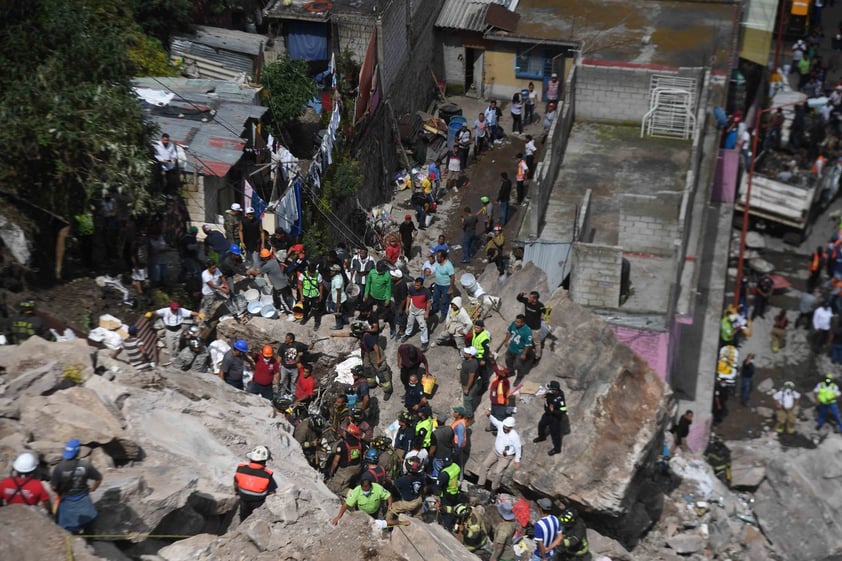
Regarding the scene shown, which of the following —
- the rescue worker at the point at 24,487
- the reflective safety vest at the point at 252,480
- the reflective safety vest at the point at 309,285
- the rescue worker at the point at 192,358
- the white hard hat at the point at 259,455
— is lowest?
the rescue worker at the point at 192,358

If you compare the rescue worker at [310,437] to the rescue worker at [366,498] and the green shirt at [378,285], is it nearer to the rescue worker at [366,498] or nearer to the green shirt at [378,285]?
the rescue worker at [366,498]

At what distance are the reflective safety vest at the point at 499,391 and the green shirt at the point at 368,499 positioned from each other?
4.00m

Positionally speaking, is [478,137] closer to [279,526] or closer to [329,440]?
[329,440]

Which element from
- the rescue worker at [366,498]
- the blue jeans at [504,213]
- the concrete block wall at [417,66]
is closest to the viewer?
the rescue worker at [366,498]

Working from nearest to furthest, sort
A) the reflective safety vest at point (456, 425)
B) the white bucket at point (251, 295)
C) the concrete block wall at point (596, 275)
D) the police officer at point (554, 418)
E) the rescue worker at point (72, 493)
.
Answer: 1. the rescue worker at point (72, 493)
2. the reflective safety vest at point (456, 425)
3. the police officer at point (554, 418)
4. the white bucket at point (251, 295)
5. the concrete block wall at point (596, 275)

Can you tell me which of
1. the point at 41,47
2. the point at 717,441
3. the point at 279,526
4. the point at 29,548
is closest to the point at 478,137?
the point at 717,441

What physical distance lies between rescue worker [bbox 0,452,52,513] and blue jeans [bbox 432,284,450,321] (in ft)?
31.2

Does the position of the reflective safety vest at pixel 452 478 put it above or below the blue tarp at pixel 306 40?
below

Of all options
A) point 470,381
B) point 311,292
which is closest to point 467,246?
point 311,292

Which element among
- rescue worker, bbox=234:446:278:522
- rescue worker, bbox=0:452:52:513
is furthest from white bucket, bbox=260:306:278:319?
rescue worker, bbox=0:452:52:513

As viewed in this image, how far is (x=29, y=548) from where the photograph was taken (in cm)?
1291

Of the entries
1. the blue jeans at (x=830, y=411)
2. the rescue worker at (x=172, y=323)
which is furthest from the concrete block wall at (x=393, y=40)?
the blue jeans at (x=830, y=411)

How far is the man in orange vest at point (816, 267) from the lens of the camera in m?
29.8

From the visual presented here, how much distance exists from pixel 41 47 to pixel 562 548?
12977 mm
